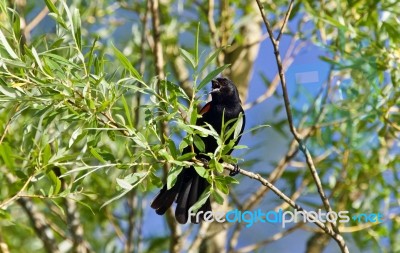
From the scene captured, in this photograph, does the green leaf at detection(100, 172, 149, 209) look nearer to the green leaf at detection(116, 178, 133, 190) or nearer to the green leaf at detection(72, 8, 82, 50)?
the green leaf at detection(116, 178, 133, 190)

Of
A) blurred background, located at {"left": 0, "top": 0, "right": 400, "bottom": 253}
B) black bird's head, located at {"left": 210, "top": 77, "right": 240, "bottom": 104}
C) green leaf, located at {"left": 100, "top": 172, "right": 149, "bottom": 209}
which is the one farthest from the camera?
black bird's head, located at {"left": 210, "top": 77, "right": 240, "bottom": 104}

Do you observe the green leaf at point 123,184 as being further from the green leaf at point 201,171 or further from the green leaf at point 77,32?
the green leaf at point 77,32

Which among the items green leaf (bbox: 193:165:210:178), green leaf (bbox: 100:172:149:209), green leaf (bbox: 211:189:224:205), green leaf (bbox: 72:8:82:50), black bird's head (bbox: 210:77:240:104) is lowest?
black bird's head (bbox: 210:77:240:104)

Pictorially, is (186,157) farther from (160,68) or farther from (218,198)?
(160,68)

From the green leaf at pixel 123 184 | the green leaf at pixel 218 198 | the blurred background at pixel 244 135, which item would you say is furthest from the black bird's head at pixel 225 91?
the green leaf at pixel 123 184

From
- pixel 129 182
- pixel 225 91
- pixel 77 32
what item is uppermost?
pixel 77 32

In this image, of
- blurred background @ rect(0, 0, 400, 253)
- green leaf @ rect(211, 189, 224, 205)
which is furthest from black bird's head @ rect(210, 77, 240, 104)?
green leaf @ rect(211, 189, 224, 205)

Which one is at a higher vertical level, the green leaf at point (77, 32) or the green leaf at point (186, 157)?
the green leaf at point (77, 32)

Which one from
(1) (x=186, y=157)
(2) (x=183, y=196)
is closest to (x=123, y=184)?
(1) (x=186, y=157)

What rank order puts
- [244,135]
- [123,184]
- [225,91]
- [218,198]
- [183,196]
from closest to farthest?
1. [123,184]
2. [218,198]
3. [183,196]
4. [225,91]
5. [244,135]

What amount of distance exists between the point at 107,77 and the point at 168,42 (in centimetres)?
183

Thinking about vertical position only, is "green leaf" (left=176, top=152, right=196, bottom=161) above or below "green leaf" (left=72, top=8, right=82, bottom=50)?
below

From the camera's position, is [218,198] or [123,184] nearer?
[123,184]

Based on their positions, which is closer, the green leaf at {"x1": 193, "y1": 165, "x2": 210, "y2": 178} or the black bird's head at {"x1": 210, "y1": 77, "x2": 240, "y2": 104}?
the green leaf at {"x1": 193, "y1": 165, "x2": 210, "y2": 178}
